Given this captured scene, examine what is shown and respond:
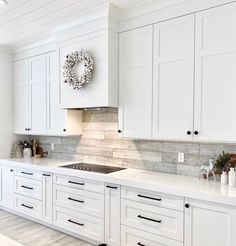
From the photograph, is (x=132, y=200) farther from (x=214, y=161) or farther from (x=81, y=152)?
(x=81, y=152)

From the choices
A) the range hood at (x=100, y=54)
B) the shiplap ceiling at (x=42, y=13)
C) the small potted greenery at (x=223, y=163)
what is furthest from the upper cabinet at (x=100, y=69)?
the small potted greenery at (x=223, y=163)

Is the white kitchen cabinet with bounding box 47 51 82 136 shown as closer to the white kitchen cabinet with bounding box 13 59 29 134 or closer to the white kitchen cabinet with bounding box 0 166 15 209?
the white kitchen cabinet with bounding box 13 59 29 134

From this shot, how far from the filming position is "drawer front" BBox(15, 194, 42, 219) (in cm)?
355

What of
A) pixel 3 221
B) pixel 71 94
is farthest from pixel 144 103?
pixel 3 221

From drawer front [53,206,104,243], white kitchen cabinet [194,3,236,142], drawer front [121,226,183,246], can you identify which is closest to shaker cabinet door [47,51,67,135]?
drawer front [53,206,104,243]

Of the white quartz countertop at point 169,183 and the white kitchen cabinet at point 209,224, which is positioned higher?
the white quartz countertop at point 169,183

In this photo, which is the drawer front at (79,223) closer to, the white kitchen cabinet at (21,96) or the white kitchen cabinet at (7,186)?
the white kitchen cabinet at (7,186)

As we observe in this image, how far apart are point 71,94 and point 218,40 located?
1859 mm

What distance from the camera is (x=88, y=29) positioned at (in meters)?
3.07

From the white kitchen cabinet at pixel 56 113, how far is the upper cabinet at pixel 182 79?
0.98 meters

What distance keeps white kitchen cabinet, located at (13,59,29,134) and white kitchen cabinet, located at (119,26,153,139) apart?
1.97 meters

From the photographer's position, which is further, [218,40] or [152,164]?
[152,164]

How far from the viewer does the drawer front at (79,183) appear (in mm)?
2891

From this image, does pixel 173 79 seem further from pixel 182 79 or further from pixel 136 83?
pixel 136 83
